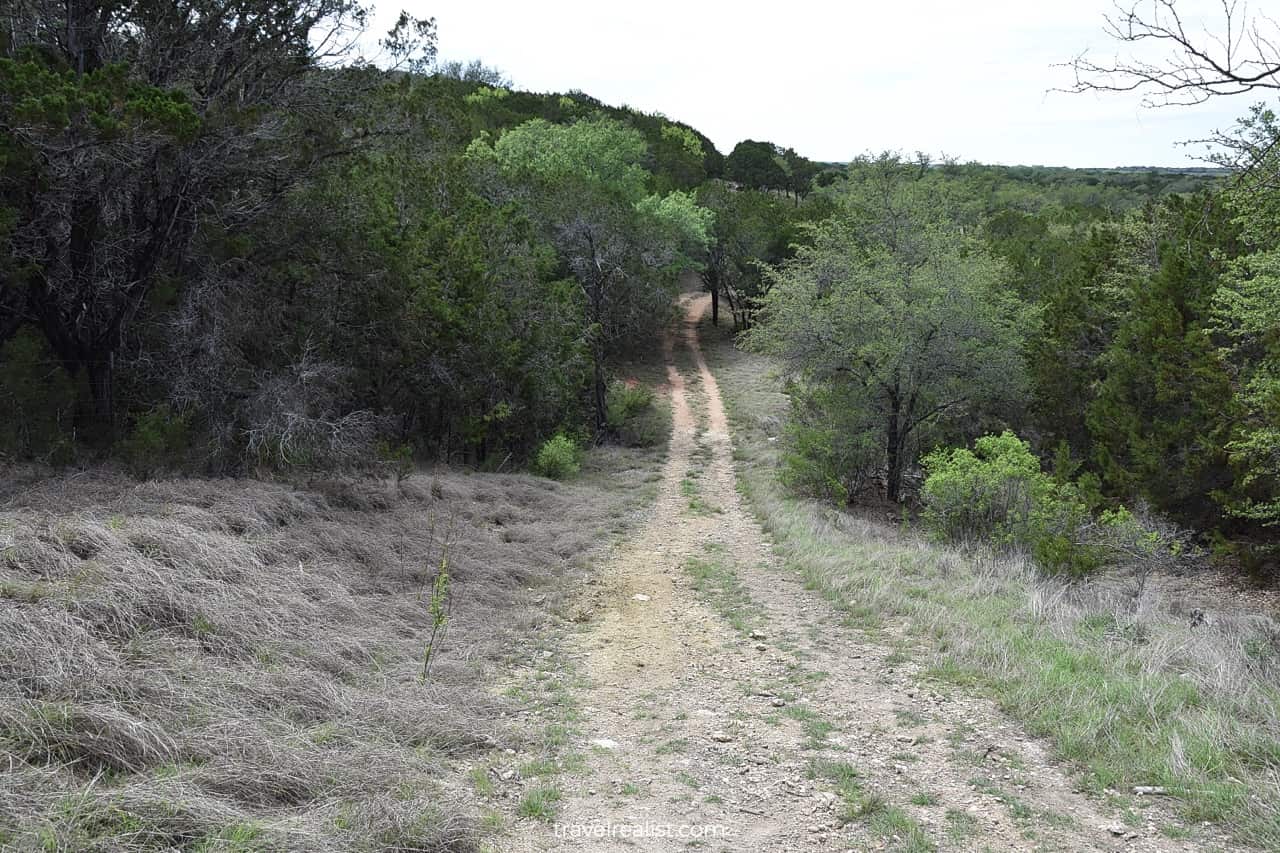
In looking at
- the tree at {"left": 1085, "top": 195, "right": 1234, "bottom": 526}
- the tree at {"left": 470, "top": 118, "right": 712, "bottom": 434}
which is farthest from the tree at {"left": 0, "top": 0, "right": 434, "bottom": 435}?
the tree at {"left": 1085, "top": 195, "right": 1234, "bottom": 526}

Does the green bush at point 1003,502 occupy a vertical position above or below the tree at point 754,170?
below

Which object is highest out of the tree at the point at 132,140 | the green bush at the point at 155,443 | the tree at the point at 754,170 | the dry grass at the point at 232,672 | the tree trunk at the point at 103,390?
the tree at the point at 754,170

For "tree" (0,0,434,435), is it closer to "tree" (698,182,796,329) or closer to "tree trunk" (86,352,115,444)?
"tree trunk" (86,352,115,444)

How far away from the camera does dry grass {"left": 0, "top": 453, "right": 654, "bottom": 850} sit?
356 cm

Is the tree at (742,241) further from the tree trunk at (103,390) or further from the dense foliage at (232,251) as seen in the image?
the tree trunk at (103,390)

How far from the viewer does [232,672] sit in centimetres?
502

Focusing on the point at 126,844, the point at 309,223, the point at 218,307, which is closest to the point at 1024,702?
the point at 126,844

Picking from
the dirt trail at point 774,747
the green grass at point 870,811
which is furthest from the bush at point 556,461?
the green grass at point 870,811

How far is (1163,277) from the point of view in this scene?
1641 centimetres

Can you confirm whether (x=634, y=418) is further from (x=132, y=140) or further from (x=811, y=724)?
(x=811, y=724)

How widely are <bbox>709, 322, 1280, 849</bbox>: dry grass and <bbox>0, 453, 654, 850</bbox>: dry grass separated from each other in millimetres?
3648

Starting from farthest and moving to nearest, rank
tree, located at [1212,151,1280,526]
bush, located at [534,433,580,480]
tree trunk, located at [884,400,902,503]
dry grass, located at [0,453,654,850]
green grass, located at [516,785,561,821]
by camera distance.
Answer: bush, located at [534,433,580,480] < tree trunk, located at [884,400,902,503] < tree, located at [1212,151,1280,526] < green grass, located at [516,785,561,821] < dry grass, located at [0,453,654,850]

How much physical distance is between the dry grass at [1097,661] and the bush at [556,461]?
6883 mm

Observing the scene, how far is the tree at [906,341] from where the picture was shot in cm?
1639
